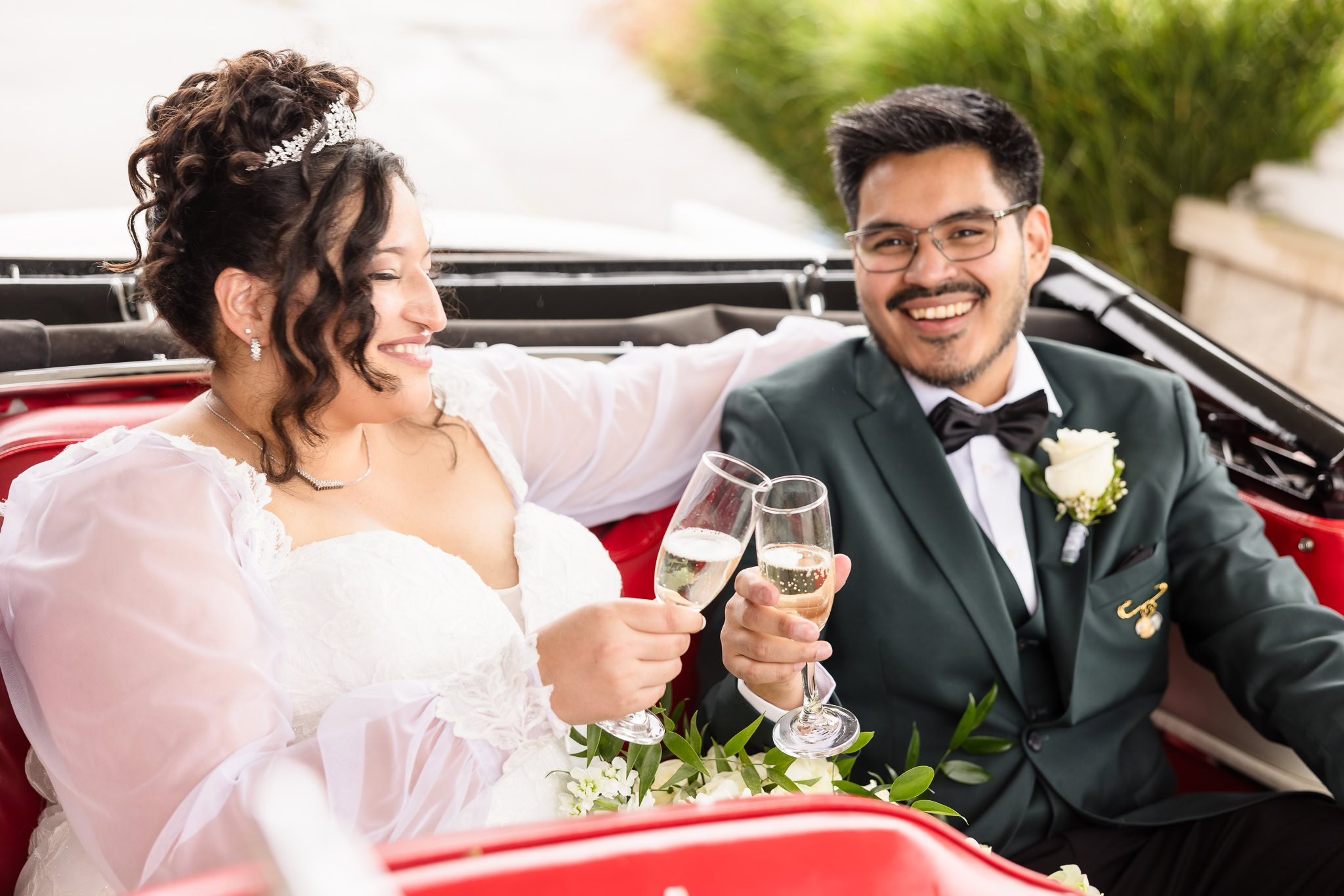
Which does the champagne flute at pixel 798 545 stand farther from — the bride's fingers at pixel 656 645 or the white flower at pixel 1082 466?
the white flower at pixel 1082 466

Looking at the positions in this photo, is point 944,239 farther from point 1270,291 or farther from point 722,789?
point 1270,291

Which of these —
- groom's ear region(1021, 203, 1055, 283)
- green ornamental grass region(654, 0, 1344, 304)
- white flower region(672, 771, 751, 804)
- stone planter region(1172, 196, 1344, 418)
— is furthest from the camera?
green ornamental grass region(654, 0, 1344, 304)

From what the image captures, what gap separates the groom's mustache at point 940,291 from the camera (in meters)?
1.93

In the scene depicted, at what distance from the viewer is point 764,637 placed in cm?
138

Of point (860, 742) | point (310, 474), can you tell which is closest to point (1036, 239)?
point (860, 742)

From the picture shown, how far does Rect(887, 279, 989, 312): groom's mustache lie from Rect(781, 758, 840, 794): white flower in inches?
32.6

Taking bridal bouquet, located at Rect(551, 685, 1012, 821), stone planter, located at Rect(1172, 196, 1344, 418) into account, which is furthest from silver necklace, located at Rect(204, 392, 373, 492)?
stone planter, located at Rect(1172, 196, 1344, 418)

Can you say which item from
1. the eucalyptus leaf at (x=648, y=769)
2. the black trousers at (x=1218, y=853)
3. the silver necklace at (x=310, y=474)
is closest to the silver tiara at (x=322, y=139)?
the silver necklace at (x=310, y=474)

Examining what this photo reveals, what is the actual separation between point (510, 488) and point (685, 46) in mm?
9425

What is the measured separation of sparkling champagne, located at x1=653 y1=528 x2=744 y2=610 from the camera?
1.27 meters

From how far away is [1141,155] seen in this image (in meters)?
6.01

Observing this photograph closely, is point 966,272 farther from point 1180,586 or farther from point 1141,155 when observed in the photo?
point 1141,155

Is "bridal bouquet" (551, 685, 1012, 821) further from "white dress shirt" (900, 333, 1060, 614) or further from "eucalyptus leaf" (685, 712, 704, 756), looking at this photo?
"white dress shirt" (900, 333, 1060, 614)

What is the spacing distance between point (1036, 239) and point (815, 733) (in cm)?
108
